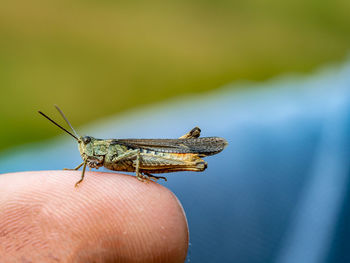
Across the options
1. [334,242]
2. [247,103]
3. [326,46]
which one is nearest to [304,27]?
[326,46]

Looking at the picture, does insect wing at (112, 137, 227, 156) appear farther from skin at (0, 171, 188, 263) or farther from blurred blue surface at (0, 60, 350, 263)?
blurred blue surface at (0, 60, 350, 263)

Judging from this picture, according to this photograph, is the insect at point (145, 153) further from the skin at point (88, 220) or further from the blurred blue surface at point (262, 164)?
the blurred blue surface at point (262, 164)

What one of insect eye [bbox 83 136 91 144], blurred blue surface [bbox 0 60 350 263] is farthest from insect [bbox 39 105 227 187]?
blurred blue surface [bbox 0 60 350 263]

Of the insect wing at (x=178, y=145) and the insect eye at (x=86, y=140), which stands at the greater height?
the insect wing at (x=178, y=145)

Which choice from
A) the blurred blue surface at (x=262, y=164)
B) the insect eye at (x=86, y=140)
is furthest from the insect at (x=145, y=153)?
the blurred blue surface at (x=262, y=164)

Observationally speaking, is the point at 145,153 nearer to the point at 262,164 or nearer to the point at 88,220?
the point at 88,220

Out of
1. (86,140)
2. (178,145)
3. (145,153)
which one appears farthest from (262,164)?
(86,140)
